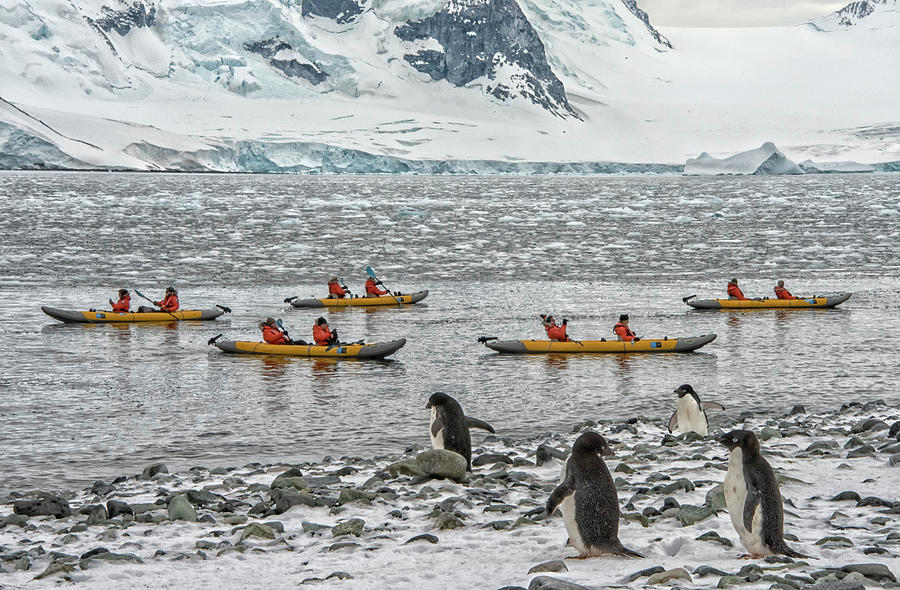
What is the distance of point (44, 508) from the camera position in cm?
968

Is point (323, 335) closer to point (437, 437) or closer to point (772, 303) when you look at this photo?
point (437, 437)

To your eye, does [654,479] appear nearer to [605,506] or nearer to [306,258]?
[605,506]

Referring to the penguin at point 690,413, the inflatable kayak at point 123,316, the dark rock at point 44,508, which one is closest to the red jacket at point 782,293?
the inflatable kayak at point 123,316

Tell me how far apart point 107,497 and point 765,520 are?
6447 millimetres

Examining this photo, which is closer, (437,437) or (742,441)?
(742,441)

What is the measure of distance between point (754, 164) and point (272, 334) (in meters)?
149

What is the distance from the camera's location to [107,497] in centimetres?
1066

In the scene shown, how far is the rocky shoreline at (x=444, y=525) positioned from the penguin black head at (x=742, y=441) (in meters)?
0.73

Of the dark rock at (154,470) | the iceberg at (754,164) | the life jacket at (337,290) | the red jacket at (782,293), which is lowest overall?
the dark rock at (154,470)

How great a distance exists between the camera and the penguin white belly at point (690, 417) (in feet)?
43.7

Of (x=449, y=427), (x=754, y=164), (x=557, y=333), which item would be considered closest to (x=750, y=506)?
(x=449, y=427)

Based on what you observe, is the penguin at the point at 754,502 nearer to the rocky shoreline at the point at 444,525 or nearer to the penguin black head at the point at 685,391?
the rocky shoreline at the point at 444,525

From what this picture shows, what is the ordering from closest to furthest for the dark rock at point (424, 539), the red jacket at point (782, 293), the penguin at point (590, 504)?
the penguin at point (590, 504) → the dark rock at point (424, 539) → the red jacket at point (782, 293)

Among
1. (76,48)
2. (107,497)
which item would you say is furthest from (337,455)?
(76,48)
